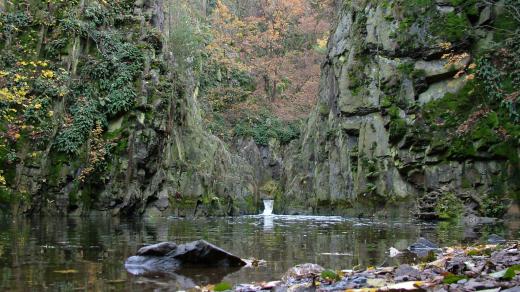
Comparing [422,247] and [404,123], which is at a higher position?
[404,123]

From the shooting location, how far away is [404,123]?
78.7 feet

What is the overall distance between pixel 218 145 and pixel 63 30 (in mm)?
12393

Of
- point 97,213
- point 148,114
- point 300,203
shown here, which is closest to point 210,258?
point 97,213

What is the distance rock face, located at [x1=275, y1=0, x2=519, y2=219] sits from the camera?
21500mm

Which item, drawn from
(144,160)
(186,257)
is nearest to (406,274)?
(186,257)

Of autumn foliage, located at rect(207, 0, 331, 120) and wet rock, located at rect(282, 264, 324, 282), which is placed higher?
autumn foliage, located at rect(207, 0, 331, 120)

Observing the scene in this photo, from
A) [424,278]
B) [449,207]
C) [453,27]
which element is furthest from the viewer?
[453,27]

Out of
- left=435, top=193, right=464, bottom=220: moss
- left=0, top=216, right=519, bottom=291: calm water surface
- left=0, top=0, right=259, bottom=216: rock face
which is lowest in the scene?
left=0, top=216, right=519, bottom=291: calm water surface

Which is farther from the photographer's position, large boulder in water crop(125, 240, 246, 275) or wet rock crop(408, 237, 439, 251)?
wet rock crop(408, 237, 439, 251)

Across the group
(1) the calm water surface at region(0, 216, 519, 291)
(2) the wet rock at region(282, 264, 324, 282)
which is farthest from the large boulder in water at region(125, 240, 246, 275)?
(2) the wet rock at region(282, 264, 324, 282)

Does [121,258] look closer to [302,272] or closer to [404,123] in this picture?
[302,272]

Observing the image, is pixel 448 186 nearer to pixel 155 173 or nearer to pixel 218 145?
pixel 155 173

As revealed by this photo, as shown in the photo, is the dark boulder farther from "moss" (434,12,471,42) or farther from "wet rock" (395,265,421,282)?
"moss" (434,12,471,42)

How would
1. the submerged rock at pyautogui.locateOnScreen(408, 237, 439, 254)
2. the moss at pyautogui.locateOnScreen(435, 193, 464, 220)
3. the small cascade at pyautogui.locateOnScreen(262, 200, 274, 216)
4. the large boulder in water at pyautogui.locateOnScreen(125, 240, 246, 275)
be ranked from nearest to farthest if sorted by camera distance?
the large boulder in water at pyautogui.locateOnScreen(125, 240, 246, 275) < the submerged rock at pyautogui.locateOnScreen(408, 237, 439, 254) < the moss at pyautogui.locateOnScreen(435, 193, 464, 220) < the small cascade at pyautogui.locateOnScreen(262, 200, 274, 216)
